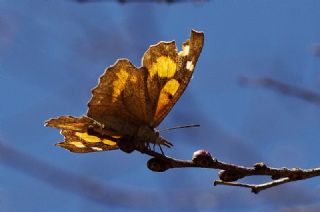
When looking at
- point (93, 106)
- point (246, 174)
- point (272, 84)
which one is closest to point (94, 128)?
point (93, 106)

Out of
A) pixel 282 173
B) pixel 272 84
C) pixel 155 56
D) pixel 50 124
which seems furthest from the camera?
pixel 272 84

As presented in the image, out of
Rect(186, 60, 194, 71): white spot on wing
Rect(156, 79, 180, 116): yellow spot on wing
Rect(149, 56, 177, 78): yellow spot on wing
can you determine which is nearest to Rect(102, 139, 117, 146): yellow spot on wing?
Rect(156, 79, 180, 116): yellow spot on wing

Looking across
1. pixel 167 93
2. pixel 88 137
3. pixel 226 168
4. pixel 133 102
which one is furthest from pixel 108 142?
pixel 226 168

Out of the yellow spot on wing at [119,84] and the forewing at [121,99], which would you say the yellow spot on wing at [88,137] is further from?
the yellow spot on wing at [119,84]

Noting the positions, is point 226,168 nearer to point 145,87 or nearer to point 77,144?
point 145,87

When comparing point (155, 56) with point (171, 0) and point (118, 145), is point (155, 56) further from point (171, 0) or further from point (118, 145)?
point (171, 0)
